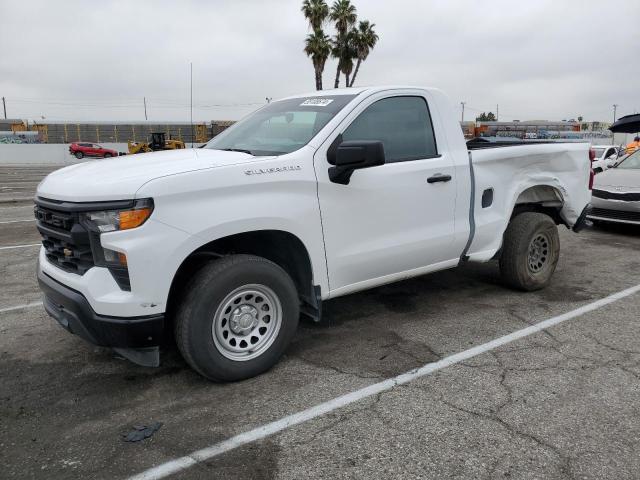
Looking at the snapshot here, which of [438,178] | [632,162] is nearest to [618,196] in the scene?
[632,162]

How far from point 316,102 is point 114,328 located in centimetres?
234

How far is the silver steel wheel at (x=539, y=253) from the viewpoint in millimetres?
5586

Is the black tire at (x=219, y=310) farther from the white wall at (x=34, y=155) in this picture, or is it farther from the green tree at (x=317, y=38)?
the white wall at (x=34, y=155)

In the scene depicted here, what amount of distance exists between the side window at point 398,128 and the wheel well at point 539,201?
4.92 ft

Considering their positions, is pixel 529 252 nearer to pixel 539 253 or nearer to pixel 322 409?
pixel 539 253

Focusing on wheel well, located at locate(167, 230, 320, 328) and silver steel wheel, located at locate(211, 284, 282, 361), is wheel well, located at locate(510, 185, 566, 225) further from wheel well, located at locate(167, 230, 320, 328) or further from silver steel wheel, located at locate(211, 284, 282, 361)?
silver steel wheel, located at locate(211, 284, 282, 361)

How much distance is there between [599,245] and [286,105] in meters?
6.00

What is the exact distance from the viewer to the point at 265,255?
4027 millimetres

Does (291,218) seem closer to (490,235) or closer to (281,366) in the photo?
(281,366)

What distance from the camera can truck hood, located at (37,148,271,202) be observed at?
3.12m

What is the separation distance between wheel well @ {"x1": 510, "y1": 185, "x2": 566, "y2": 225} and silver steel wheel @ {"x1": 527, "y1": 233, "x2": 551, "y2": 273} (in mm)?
344

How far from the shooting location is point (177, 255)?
126 inches

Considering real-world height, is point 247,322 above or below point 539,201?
below

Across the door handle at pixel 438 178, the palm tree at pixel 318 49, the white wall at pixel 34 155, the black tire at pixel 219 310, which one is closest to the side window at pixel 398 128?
the door handle at pixel 438 178
